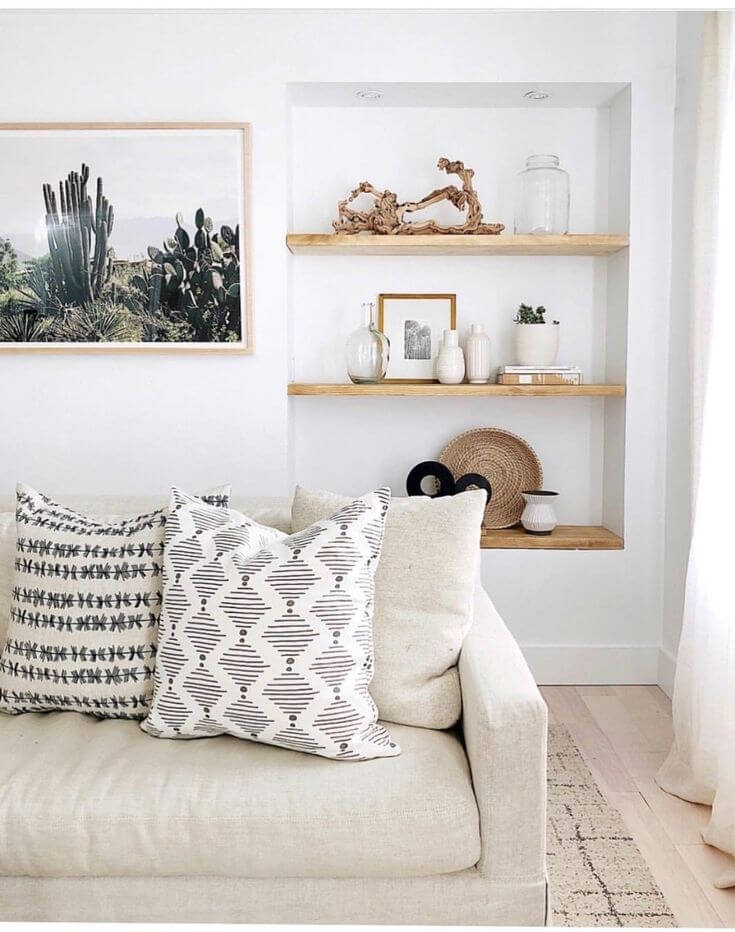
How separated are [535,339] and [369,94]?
1.11 m

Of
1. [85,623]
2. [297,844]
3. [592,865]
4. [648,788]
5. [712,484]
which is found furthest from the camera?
[648,788]

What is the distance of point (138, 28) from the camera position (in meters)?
3.40

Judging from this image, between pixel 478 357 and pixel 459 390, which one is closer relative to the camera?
pixel 459 390

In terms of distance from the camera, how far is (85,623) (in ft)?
6.53

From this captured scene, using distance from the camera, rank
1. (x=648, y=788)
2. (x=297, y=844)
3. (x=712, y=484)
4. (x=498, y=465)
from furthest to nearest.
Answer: (x=498, y=465) → (x=648, y=788) → (x=712, y=484) → (x=297, y=844)

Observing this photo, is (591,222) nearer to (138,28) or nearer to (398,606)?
(138,28)

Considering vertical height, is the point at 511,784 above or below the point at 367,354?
below

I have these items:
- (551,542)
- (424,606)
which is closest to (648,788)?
(551,542)

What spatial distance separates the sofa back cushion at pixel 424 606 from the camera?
6.46 ft

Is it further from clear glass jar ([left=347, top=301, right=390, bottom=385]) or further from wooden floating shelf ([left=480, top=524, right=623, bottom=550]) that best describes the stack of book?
wooden floating shelf ([left=480, top=524, right=623, bottom=550])

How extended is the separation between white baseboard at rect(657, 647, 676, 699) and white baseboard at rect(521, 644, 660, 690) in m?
0.04

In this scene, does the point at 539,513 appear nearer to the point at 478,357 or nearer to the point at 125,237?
the point at 478,357

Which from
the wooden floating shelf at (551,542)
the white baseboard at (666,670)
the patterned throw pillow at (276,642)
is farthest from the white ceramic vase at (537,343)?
the patterned throw pillow at (276,642)

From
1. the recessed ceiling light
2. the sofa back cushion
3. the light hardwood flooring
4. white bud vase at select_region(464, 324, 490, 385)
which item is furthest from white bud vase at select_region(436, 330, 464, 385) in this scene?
the sofa back cushion
